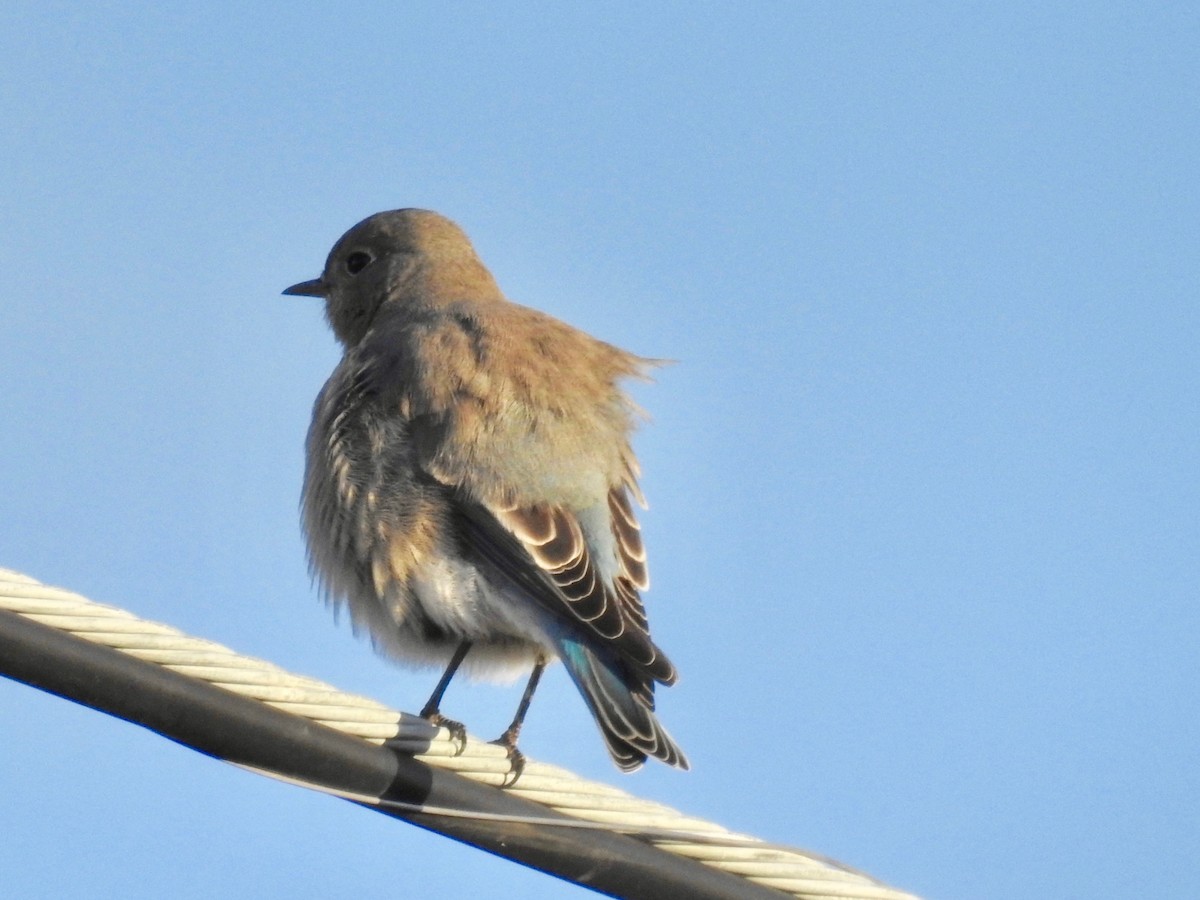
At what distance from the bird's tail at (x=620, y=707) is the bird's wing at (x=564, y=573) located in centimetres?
7

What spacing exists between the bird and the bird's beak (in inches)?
85.6

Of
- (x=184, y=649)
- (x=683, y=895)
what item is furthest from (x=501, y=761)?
(x=184, y=649)

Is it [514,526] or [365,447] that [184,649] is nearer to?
[514,526]

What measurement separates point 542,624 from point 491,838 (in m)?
2.16

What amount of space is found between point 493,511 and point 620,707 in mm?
951

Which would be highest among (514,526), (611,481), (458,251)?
(458,251)

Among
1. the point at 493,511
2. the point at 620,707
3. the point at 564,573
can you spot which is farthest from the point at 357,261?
the point at 620,707

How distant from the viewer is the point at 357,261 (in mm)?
9727

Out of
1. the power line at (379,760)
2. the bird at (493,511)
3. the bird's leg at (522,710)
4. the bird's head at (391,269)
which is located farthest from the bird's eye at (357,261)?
the power line at (379,760)

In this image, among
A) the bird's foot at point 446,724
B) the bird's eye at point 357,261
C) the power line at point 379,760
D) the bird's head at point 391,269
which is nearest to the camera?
the power line at point 379,760

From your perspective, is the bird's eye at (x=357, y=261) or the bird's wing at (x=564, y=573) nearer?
the bird's wing at (x=564, y=573)

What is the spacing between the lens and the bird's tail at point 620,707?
18.2 feet

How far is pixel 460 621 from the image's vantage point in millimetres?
6348

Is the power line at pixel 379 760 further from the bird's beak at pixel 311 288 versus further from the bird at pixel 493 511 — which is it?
the bird's beak at pixel 311 288
